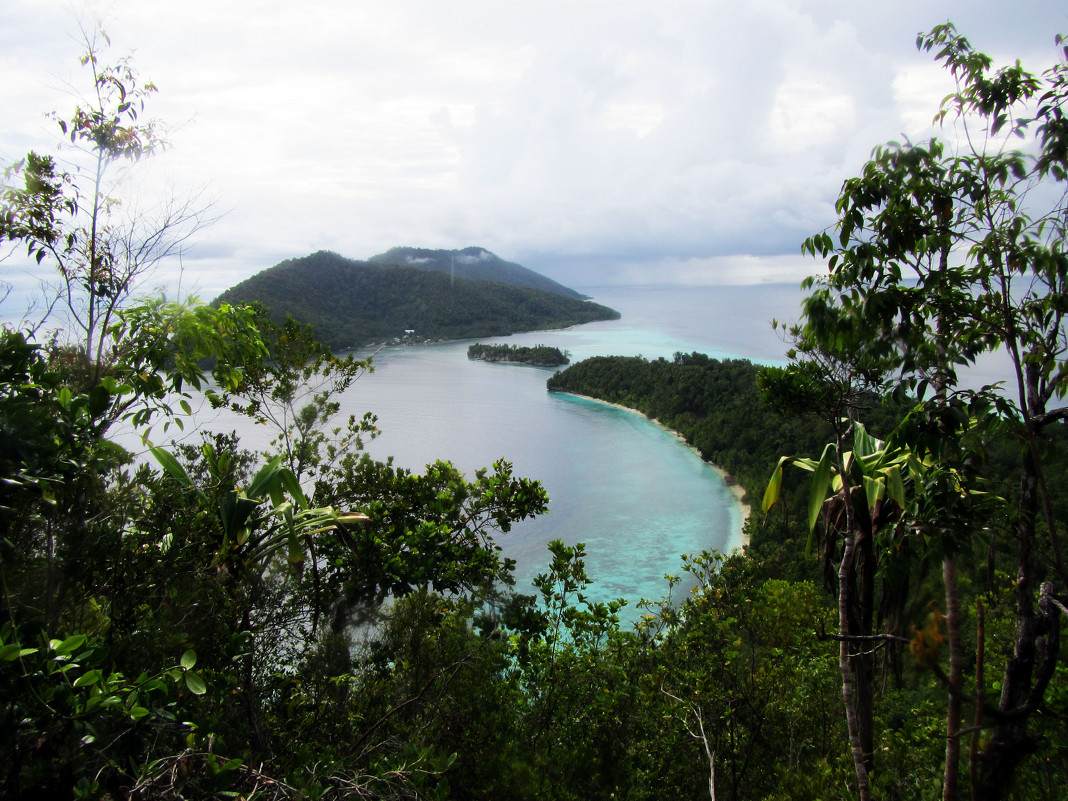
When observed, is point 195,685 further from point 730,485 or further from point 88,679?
point 730,485

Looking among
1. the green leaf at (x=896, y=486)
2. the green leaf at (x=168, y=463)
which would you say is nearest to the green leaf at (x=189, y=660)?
the green leaf at (x=168, y=463)

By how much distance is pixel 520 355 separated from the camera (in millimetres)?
38969

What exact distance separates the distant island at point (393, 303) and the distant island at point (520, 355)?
13.2 ft

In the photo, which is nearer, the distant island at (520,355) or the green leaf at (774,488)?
the green leaf at (774,488)

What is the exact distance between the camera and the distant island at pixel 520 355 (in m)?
37.8

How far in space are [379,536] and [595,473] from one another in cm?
1686

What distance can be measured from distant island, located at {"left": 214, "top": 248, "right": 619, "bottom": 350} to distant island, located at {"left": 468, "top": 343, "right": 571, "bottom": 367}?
4.04 m

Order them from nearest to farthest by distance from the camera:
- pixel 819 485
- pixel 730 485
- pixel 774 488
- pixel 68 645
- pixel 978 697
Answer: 1. pixel 68 645
2. pixel 978 697
3. pixel 819 485
4. pixel 774 488
5. pixel 730 485

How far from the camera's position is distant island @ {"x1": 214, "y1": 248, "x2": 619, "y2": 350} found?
26000mm

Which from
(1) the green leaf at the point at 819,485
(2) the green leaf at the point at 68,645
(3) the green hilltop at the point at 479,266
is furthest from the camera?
(3) the green hilltop at the point at 479,266

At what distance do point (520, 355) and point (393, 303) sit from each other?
29.0ft

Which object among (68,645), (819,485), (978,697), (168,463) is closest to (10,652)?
(68,645)

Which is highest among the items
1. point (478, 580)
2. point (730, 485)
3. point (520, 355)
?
point (520, 355)

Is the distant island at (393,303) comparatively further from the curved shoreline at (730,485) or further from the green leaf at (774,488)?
the green leaf at (774,488)
